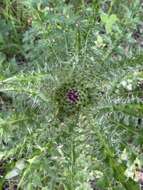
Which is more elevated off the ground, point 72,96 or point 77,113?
point 72,96

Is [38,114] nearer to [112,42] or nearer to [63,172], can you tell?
[63,172]

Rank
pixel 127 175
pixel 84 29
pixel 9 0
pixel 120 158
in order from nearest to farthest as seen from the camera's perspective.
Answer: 1. pixel 127 175
2. pixel 120 158
3. pixel 84 29
4. pixel 9 0

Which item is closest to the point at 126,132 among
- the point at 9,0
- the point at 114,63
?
the point at 114,63

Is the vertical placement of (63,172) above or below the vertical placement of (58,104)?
below

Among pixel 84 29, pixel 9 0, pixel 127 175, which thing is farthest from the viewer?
pixel 9 0
